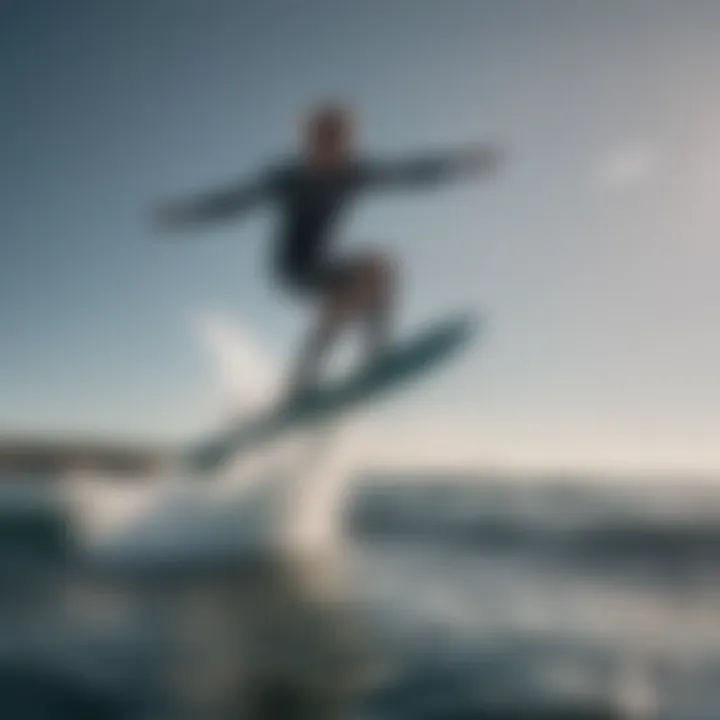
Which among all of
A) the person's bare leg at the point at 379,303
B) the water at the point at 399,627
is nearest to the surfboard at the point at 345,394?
the person's bare leg at the point at 379,303

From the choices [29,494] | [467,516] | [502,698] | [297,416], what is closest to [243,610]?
[297,416]

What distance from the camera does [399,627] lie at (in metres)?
1.95

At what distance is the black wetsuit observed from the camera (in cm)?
205

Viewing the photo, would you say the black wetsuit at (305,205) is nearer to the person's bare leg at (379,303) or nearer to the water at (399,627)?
the person's bare leg at (379,303)

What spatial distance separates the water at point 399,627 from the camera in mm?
1643

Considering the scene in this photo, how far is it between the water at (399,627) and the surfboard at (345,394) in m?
0.37

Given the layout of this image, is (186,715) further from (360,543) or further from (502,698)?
(360,543)

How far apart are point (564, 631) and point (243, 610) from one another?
85cm

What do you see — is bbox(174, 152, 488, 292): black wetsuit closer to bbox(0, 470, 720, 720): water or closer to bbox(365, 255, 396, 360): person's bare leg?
bbox(365, 255, 396, 360): person's bare leg

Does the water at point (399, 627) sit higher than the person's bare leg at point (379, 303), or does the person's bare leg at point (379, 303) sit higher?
the person's bare leg at point (379, 303)

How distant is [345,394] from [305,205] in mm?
567

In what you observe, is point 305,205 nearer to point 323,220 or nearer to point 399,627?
point 323,220

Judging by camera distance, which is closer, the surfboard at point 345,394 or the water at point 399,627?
the water at point 399,627

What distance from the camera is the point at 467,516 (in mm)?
3188
